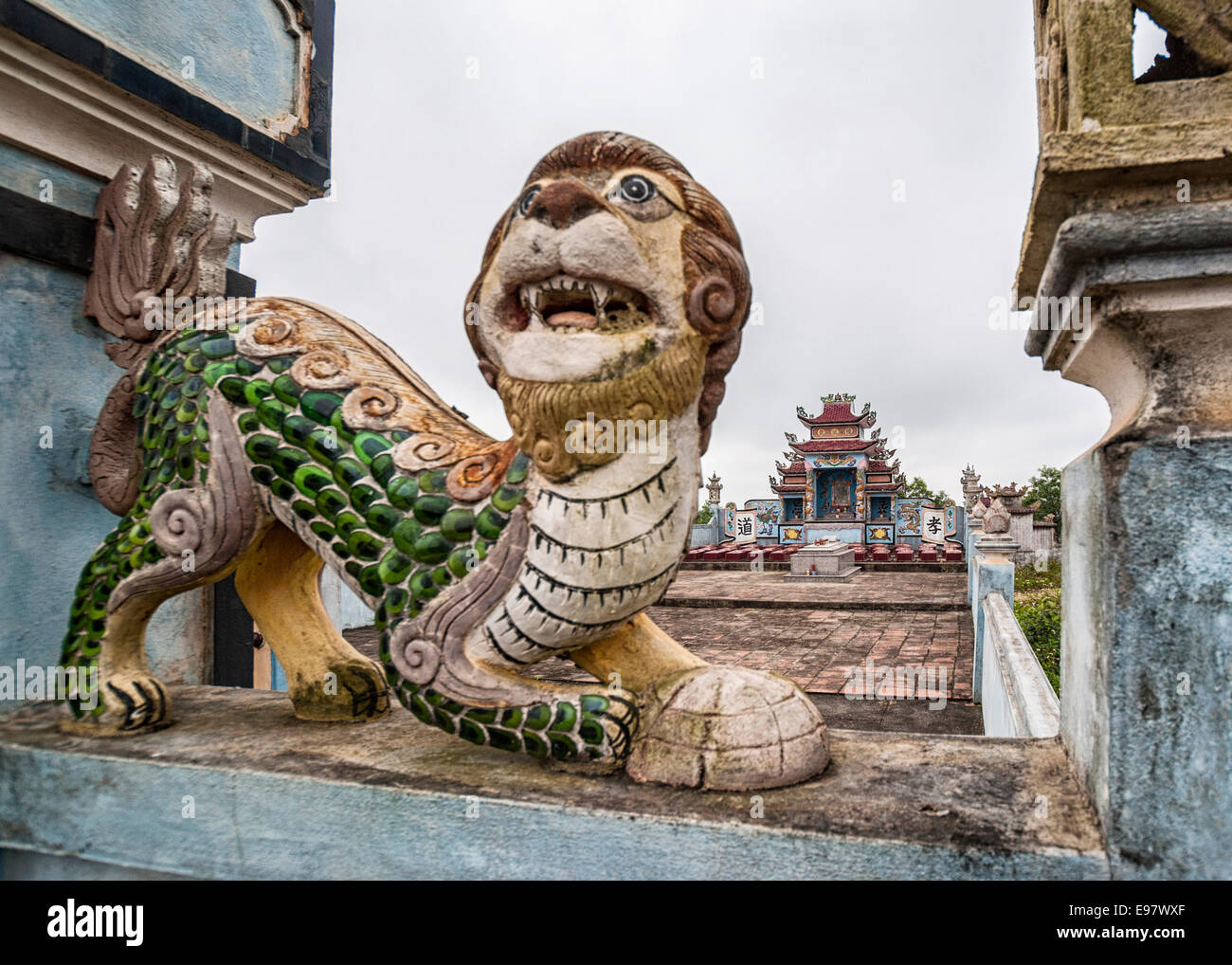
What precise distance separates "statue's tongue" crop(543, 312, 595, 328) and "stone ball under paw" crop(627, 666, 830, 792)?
2.40 feet

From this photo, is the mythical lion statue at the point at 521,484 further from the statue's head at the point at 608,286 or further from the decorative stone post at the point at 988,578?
the decorative stone post at the point at 988,578

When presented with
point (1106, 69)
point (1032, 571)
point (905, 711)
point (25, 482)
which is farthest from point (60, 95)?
point (1032, 571)

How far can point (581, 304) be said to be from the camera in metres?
1.63

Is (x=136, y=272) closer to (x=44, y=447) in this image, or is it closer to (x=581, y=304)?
(x=44, y=447)

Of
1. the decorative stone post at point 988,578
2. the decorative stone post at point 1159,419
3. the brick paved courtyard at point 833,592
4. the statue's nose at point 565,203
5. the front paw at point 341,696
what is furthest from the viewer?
the brick paved courtyard at point 833,592

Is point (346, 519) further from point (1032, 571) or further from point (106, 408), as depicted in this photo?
point (1032, 571)

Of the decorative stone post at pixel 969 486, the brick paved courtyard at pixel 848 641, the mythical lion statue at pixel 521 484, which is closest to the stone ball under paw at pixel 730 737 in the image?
the mythical lion statue at pixel 521 484

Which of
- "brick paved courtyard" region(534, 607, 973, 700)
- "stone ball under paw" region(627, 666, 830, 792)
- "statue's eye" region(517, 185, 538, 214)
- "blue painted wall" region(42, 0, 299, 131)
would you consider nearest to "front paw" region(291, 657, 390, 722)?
"stone ball under paw" region(627, 666, 830, 792)

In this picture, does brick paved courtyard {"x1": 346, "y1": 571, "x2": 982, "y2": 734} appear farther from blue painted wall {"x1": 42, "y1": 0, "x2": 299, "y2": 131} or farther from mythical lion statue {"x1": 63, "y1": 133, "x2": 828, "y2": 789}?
blue painted wall {"x1": 42, "y1": 0, "x2": 299, "y2": 131}

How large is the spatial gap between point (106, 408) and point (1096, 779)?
8.41 feet

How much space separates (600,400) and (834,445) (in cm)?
2431

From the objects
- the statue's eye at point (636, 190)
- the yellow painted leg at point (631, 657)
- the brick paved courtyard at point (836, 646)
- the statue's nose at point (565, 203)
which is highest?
Answer: the statue's eye at point (636, 190)

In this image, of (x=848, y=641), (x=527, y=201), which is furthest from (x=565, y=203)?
(x=848, y=641)

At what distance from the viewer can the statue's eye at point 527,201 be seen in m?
1.54
